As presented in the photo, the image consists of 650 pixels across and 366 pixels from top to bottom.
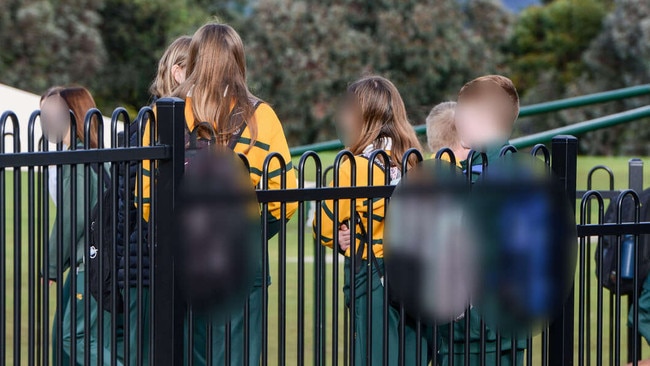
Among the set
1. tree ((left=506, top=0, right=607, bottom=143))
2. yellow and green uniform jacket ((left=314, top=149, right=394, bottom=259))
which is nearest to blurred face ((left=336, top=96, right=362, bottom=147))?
yellow and green uniform jacket ((left=314, top=149, right=394, bottom=259))

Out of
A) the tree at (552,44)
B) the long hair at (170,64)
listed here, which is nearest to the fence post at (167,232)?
the long hair at (170,64)

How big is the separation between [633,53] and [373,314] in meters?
42.3

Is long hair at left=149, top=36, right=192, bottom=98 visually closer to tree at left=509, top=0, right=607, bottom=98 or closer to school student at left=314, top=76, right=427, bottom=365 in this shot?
school student at left=314, top=76, right=427, bottom=365

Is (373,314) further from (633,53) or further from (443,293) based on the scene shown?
(633,53)

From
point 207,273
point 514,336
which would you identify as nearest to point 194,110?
point 207,273

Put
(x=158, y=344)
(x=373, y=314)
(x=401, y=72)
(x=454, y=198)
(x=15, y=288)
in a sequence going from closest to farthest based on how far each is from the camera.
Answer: (x=15, y=288)
(x=158, y=344)
(x=454, y=198)
(x=373, y=314)
(x=401, y=72)

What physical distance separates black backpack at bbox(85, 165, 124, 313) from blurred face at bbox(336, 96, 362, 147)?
3.51 feet

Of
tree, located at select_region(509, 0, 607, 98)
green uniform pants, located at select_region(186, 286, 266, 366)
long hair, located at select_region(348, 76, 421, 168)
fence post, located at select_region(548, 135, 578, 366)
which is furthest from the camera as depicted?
tree, located at select_region(509, 0, 607, 98)

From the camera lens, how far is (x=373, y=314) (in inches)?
162

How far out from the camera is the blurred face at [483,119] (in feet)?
14.3

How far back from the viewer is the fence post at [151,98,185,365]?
11.0 ft

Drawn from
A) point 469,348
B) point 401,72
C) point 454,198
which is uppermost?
point 401,72

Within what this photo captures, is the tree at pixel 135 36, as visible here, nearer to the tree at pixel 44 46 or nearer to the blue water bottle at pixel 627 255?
the tree at pixel 44 46

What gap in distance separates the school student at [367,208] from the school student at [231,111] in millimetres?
249
